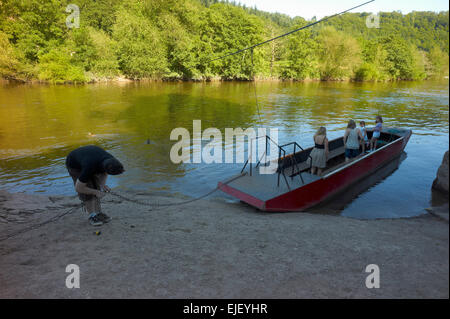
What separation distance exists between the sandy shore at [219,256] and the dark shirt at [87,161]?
1313 mm

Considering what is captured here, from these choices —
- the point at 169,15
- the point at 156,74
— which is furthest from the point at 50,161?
the point at 169,15

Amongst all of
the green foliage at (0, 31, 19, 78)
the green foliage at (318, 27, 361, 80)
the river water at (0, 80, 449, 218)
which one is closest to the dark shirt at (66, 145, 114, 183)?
the river water at (0, 80, 449, 218)

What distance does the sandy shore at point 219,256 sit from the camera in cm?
362

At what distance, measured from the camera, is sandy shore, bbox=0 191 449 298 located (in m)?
3.62

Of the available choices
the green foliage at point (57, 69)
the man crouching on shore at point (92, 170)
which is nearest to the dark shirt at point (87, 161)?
the man crouching on shore at point (92, 170)

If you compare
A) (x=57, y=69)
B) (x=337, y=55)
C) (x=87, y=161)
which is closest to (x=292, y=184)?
(x=87, y=161)

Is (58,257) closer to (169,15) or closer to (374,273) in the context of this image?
(374,273)

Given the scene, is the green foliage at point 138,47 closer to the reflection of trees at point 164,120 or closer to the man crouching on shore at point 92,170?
the reflection of trees at point 164,120

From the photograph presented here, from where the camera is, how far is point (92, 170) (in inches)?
204

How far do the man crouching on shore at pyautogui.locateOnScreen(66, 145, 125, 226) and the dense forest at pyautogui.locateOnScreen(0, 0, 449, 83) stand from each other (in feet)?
114

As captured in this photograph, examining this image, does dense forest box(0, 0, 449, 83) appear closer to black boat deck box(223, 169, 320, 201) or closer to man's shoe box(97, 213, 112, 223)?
black boat deck box(223, 169, 320, 201)

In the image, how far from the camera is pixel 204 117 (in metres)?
23.6

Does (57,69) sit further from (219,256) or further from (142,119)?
(219,256)

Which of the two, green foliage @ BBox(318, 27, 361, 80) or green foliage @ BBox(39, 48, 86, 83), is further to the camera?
green foliage @ BBox(318, 27, 361, 80)
